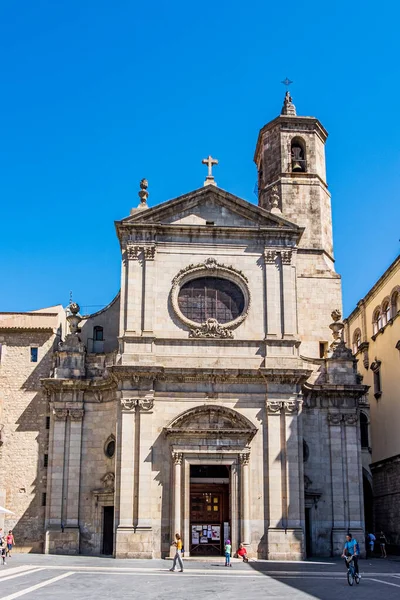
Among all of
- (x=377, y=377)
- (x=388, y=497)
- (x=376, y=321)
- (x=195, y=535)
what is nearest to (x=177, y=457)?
(x=195, y=535)

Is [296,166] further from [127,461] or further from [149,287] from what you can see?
[127,461]

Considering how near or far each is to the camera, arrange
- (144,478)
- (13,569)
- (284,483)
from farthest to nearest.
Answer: (284,483), (144,478), (13,569)

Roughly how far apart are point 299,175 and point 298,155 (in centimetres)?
160

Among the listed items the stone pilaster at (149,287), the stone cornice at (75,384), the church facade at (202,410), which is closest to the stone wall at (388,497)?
the church facade at (202,410)

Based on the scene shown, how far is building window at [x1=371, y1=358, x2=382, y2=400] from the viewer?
47559mm

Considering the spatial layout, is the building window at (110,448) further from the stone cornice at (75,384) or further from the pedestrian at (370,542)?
the pedestrian at (370,542)

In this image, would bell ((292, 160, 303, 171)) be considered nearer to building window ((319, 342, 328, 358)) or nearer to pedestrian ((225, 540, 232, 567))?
building window ((319, 342, 328, 358))

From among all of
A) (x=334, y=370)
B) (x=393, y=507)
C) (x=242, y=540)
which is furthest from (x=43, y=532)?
(x=393, y=507)

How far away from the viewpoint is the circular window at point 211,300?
3822 cm

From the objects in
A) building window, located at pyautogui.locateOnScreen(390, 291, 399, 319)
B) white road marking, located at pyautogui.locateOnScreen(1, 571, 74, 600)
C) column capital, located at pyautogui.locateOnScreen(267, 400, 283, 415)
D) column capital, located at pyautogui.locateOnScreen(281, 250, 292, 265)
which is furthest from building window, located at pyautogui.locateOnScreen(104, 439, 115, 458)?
building window, located at pyautogui.locateOnScreen(390, 291, 399, 319)

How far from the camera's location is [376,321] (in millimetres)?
49125

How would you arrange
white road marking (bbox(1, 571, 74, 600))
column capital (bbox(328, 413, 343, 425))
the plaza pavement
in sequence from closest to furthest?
white road marking (bbox(1, 571, 74, 600)), the plaza pavement, column capital (bbox(328, 413, 343, 425))

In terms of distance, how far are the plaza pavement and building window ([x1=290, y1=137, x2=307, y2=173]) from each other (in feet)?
75.4

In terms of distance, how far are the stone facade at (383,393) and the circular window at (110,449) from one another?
52.0 ft
